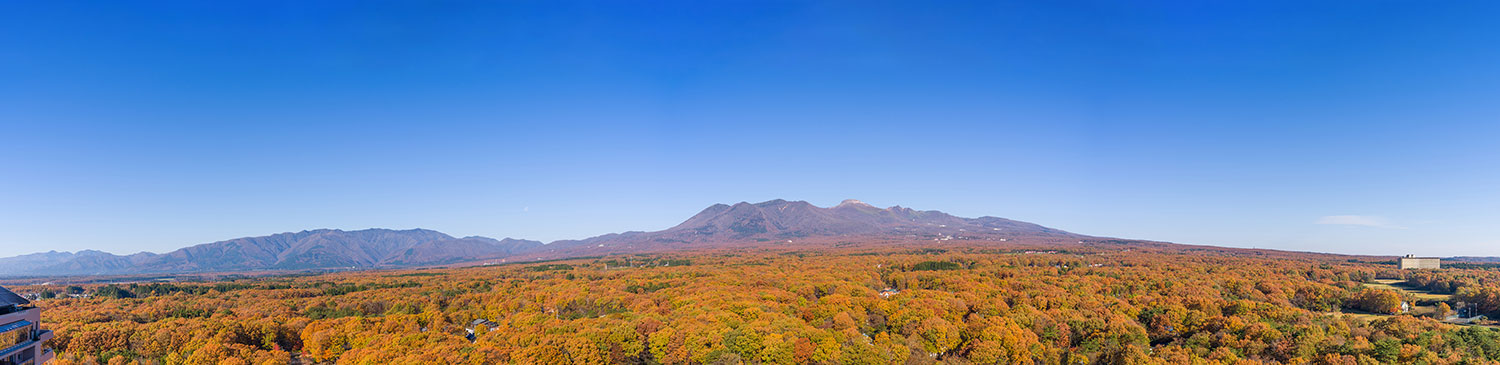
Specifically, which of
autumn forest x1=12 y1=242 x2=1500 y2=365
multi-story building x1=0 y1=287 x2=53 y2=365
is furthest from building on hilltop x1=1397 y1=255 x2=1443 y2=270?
multi-story building x1=0 y1=287 x2=53 y2=365

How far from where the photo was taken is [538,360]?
1619 inches

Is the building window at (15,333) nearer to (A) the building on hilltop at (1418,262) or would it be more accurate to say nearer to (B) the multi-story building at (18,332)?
(B) the multi-story building at (18,332)

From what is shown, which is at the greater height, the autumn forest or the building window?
the building window

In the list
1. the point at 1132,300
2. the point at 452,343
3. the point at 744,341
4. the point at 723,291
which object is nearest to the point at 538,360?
the point at 452,343

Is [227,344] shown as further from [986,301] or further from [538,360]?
[986,301]

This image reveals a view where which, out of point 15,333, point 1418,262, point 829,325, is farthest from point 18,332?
point 1418,262

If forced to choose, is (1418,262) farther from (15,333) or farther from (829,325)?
(15,333)

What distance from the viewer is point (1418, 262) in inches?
4663

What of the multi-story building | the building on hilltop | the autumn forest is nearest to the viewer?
the multi-story building

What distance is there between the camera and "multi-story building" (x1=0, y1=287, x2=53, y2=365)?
21734 mm

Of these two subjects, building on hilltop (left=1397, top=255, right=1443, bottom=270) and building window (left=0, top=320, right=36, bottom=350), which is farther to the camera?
building on hilltop (left=1397, top=255, right=1443, bottom=270)

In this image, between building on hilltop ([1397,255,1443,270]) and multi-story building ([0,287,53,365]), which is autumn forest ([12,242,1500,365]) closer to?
multi-story building ([0,287,53,365])

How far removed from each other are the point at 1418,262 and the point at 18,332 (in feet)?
583

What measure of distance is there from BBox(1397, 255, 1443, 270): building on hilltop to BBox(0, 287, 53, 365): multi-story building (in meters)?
172
